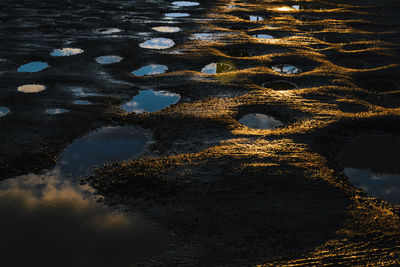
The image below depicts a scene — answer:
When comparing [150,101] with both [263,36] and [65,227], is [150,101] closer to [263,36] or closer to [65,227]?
[65,227]

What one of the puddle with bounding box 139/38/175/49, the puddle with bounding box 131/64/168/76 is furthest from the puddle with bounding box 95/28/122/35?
the puddle with bounding box 131/64/168/76

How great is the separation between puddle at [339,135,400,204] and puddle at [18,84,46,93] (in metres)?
6.38

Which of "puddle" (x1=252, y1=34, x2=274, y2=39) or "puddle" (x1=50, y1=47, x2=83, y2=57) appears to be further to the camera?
"puddle" (x1=252, y1=34, x2=274, y2=39)

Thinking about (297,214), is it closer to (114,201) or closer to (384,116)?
(114,201)

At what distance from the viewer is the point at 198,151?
5.70 metres

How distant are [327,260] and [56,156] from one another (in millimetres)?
4199

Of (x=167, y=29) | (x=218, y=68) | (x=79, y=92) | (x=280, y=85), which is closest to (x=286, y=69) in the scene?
(x=280, y=85)

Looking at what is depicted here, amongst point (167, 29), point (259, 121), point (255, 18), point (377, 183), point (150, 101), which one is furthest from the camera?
point (255, 18)

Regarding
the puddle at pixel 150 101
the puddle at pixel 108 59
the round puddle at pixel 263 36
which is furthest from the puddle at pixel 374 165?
the round puddle at pixel 263 36

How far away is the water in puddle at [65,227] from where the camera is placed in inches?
153

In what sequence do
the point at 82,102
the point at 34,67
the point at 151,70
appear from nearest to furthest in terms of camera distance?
1. the point at 82,102
2. the point at 34,67
3. the point at 151,70

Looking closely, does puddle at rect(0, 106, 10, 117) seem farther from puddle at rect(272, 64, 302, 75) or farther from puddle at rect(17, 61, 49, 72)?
puddle at rect(272, 64, 302, 75)

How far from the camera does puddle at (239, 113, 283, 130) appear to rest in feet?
21.5

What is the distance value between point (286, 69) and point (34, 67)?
659 cm
